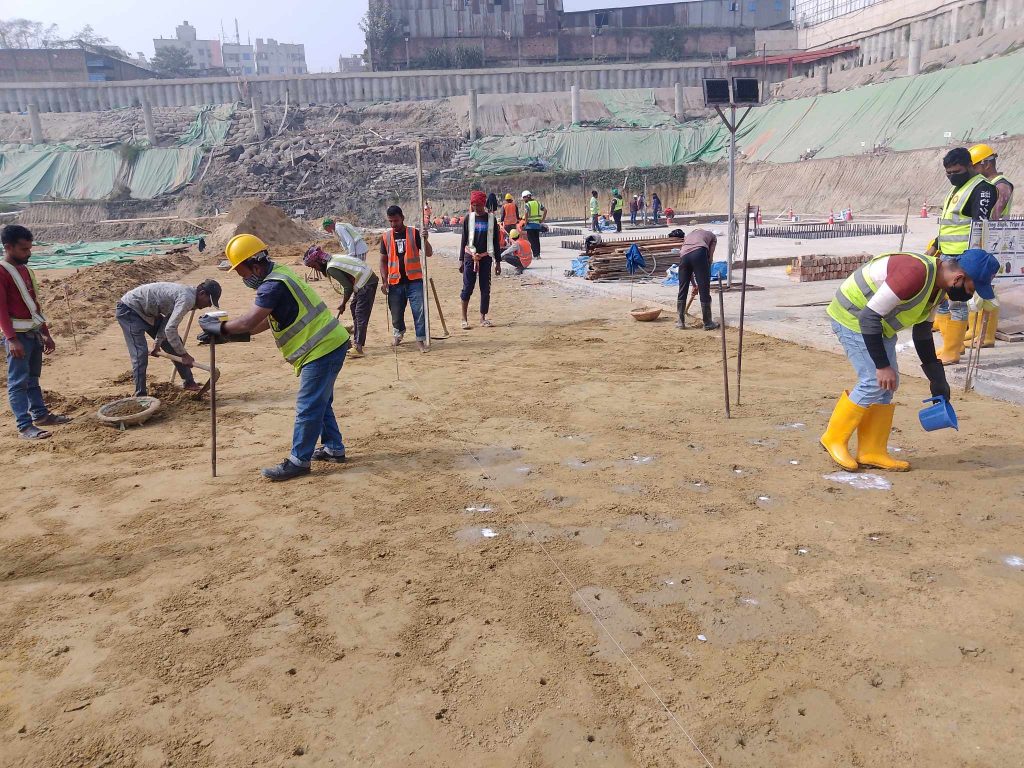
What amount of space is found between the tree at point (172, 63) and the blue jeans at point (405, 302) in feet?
282

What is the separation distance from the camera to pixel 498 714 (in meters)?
2.55

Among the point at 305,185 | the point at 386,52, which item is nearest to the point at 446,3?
the point at 386,52

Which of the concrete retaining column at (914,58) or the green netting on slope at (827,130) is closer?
the green netting on slope at (827,130)

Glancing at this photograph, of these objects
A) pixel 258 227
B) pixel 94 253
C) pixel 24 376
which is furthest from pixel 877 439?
pixel 94 253

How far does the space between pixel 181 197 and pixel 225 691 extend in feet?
155

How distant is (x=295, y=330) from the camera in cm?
462

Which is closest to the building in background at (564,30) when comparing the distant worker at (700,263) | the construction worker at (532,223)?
the construction worker at (532,223)

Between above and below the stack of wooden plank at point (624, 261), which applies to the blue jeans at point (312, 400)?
below

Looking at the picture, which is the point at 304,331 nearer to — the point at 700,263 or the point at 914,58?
the point at 700,263

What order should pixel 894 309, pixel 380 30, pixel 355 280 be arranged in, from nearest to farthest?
pixel 894 309, pixel 355 280, pixel 380 30

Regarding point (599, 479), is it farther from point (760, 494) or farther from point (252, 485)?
point (252, 485)

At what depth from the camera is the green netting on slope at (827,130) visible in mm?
29406

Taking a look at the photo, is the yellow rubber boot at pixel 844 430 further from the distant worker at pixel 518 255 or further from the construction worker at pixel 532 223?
the construction worker at pixel 532 223

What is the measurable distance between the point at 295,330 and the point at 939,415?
151 inches
